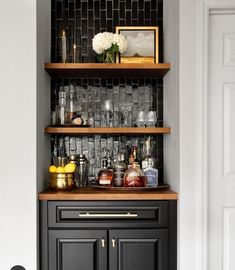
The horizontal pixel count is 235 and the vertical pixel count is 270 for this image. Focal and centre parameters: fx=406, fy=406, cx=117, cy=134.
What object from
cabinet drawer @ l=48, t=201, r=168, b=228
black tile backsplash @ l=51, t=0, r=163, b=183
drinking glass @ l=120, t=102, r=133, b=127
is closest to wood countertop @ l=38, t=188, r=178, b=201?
cabinet drawer @ l=48, t=201, r=168, b=228

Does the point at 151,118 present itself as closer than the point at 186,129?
No

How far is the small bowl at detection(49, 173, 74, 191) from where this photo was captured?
2662 millimetres

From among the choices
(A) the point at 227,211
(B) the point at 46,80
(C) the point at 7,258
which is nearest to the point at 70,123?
(B) the point at 46,80

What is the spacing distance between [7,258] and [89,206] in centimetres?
59

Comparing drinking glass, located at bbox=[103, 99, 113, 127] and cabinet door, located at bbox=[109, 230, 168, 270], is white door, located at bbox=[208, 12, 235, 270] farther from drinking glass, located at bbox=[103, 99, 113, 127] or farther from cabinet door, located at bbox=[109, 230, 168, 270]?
drinking glass, located at bbox=[103, 99, 113, 127]

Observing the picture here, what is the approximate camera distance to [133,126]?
10.0ft

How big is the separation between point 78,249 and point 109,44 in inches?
54.0

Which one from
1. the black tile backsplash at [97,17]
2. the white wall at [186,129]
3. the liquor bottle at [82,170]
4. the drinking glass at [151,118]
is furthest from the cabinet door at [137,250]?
the black tile backsplash at [97,17]

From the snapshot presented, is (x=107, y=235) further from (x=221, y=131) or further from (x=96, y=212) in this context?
(x=221, y=131)

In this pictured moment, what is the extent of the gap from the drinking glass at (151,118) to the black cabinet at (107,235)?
64cm

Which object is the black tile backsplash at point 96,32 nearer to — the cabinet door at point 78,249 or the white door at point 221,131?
the white door at point 221,131

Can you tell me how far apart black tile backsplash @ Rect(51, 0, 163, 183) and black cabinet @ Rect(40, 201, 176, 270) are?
601 millimetres

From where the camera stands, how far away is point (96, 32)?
3098mm

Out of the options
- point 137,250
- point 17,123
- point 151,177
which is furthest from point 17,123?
Answer: point 137,250
